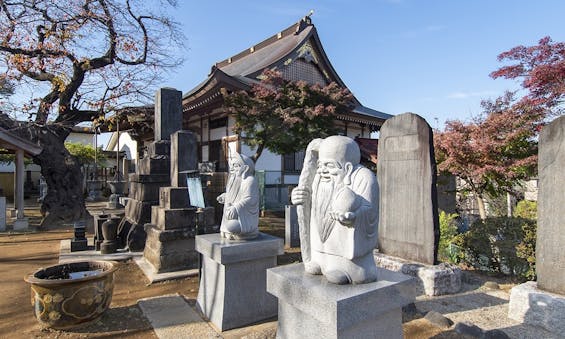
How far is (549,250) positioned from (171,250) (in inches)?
221

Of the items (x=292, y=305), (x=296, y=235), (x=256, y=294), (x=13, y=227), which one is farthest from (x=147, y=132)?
(x=292, y=305)

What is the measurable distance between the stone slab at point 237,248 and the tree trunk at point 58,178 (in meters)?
10.2

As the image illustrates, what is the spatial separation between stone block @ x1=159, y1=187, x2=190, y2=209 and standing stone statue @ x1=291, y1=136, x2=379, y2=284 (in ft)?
13.9

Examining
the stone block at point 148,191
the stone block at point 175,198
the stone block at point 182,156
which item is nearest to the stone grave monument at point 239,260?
the stone block at point 175,198

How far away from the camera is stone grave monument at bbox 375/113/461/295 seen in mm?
4844

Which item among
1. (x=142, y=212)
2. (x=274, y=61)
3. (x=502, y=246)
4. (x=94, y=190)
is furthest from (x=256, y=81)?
(x=94, y=190)

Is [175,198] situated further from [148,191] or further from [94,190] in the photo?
[94,190]

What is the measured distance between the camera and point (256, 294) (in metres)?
3.92

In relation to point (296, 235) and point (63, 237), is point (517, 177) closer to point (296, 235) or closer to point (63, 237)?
point (296, 235)

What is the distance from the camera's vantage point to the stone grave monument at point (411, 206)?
4844 millimetres

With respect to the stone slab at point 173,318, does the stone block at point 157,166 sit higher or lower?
higher

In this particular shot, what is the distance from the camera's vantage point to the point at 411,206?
5.24m

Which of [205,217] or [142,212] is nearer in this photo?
[205,217]

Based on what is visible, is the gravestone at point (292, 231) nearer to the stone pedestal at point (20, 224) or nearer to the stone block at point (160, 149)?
the stone block at point (160, 149)
